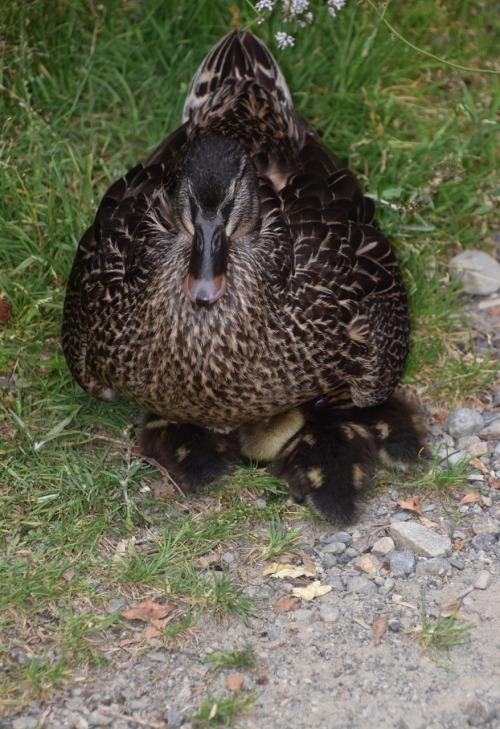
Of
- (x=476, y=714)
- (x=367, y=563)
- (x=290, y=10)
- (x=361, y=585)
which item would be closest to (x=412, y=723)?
(x=476, y=714)

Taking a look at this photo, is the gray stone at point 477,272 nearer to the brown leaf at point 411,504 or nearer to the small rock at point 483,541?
the brown leaf at point 411,504

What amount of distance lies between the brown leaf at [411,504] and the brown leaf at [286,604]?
0.62 meters

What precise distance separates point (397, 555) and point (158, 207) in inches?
58.0

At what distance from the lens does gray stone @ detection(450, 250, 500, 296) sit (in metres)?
4.91

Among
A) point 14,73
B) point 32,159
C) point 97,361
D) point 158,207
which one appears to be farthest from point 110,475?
point 14,73

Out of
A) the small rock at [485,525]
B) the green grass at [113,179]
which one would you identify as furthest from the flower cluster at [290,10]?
the small rock at [485,525]

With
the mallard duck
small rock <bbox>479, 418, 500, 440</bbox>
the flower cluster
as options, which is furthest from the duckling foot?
the flower cluster

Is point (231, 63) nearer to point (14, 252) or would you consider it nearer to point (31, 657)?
point (14, 252)

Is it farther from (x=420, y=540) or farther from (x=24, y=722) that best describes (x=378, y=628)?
(x=24, y=722)

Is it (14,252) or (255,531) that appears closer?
(255,531)

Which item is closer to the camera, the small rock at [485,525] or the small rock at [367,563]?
the small rock at [367,563]

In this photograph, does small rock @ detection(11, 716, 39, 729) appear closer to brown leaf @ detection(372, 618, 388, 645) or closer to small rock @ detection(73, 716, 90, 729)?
small rock @ detection(73, 716, 90, 729)

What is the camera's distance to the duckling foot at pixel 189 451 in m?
4.03

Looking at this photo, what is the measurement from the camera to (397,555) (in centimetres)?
374
